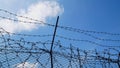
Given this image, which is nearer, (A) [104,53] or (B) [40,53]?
(B) [40,53]

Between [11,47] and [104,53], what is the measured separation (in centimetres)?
444

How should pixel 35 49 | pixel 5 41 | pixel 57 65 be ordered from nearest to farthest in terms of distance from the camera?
pixel 5 41 → pixel 35 49 → pixel 57 65

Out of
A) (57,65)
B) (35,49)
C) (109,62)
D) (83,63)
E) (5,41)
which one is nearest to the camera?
(5,41)

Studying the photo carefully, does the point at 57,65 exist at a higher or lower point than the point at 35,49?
lower

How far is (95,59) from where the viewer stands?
11.2m

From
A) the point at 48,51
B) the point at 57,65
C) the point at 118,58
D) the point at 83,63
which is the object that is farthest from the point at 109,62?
the point at 48,51

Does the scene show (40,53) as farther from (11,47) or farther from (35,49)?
(11,47)

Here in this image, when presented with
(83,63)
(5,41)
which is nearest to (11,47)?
(5,41)

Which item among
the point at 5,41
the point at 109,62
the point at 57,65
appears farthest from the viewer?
the point at 109,62

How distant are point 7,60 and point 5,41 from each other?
637 millimetres

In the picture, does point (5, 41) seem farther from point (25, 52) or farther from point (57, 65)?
point (57, 65)

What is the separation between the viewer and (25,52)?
343 inches

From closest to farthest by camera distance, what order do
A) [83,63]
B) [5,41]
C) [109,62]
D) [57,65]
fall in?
[5,41]
[57,65]
[83,63]
[109,62]

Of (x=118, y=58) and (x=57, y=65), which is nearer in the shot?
(x=57, y=65)
